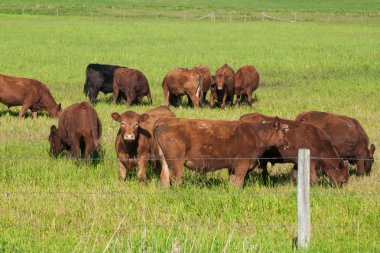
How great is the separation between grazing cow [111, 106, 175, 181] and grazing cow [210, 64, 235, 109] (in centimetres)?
937

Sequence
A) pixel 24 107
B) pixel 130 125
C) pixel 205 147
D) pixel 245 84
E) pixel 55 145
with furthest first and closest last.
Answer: pixel 245 84 → pixel 24 107 → pixel 55 145 → pixel 130 125 → pixel 205 147

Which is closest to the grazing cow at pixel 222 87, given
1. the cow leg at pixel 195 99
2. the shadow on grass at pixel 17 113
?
the cow leg at pixel 195 99

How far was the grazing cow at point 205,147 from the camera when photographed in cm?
1160

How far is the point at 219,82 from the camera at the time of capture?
2203cm

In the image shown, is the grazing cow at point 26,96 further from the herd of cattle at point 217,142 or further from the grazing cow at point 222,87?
the grazing cow at point 222,87

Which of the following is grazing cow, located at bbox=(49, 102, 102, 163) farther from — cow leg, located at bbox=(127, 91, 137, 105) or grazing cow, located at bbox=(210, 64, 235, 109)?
grazing cow, located at bbox=(210, 64, 235, 109)

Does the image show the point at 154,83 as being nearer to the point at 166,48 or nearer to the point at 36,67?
the point at 36,67

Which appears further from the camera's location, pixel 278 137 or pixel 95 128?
pixel 95 128

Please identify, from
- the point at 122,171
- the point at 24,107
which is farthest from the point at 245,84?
the point at 122,171

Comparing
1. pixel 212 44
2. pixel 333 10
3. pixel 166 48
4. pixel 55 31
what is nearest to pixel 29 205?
pixel 166 48

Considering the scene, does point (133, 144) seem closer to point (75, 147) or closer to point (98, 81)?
point (75, 147)

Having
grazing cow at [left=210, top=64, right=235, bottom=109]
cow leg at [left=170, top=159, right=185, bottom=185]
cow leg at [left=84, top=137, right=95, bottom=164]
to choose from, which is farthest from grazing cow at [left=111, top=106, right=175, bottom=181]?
grazing cow at [left=210, top=64, right=235, bottom=109]

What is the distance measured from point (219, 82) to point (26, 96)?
5624 millimetres

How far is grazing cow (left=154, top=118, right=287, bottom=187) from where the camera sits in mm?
11602
